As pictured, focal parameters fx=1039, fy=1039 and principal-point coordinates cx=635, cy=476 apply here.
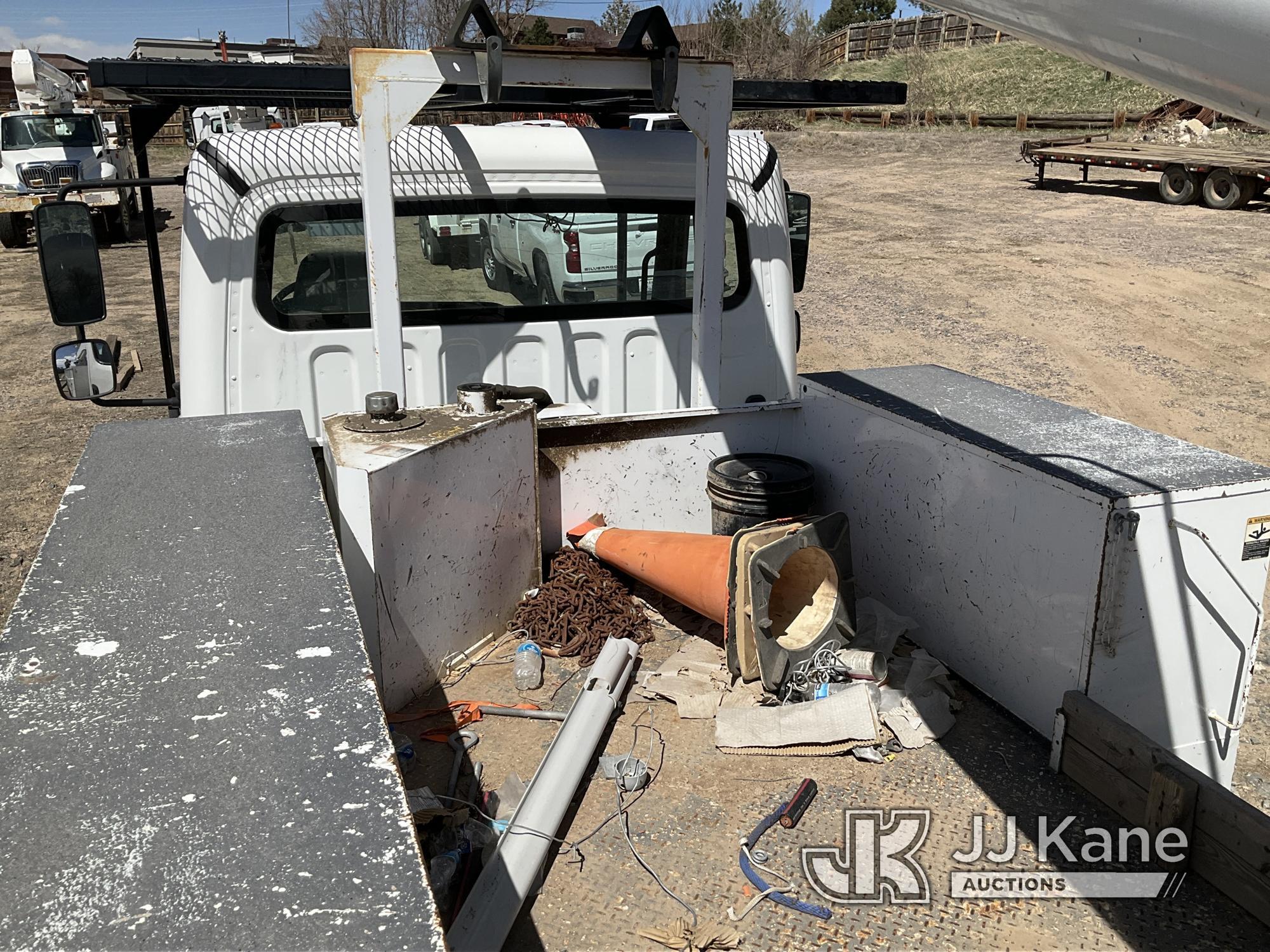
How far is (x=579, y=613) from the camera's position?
398cm

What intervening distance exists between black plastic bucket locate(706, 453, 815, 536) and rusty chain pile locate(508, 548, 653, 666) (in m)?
0.51

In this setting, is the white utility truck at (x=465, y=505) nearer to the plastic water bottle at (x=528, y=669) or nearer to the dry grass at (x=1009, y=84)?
the plastic water bottle at (x=528, y=669)

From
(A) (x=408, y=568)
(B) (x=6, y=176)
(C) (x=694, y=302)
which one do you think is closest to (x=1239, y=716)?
(C) (x=694, y=302)

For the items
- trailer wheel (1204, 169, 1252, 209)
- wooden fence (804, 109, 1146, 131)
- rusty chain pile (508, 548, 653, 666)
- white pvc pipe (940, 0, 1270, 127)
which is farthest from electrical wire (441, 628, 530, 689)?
wooden fence (804, 109, 1146, 131)

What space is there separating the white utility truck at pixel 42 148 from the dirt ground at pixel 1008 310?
38.4 inches

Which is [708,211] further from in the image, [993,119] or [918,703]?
Answer: [993,119]

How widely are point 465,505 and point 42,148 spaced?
1954 centimetres

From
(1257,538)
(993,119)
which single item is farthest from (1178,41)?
(993,119)

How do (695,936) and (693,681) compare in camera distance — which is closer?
(695,936)

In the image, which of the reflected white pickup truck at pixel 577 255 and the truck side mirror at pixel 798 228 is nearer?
the reflected white pickup truck at pixel 577 255

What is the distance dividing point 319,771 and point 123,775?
26cm

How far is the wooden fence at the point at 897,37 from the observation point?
38375 mm

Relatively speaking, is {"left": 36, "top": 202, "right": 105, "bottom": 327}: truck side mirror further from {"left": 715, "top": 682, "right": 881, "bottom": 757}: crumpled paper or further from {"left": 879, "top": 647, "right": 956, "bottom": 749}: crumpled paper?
{"left": 879, "top": 647, "right": 956, "bottom": 749}: crumpled paper

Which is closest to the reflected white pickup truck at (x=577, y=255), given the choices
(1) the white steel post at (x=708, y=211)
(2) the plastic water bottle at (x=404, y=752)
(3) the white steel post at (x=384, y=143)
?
(1) the white steel post at (x=708, y=211)
